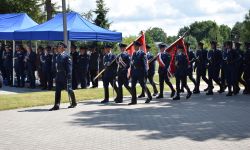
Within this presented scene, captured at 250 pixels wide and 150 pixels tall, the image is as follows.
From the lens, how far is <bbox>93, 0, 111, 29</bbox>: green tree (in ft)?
149

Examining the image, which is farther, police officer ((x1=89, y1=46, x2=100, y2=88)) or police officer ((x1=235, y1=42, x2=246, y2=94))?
Answer: police officer ((x1=89, y1=46, x2=100, y2=88))

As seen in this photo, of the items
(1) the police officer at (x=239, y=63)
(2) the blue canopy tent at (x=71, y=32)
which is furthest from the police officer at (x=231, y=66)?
(2) the blue canopy tent at (x=71, y=32)

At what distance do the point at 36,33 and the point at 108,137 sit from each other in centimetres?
1207

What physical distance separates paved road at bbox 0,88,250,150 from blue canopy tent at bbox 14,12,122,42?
6067 mm

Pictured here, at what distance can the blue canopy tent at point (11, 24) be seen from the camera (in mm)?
22717

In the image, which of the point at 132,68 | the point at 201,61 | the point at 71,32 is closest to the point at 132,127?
the point at 132,68

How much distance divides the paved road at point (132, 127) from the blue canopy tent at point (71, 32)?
6.07m

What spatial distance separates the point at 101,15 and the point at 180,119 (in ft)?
118

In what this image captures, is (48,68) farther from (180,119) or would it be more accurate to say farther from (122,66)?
(180,119)

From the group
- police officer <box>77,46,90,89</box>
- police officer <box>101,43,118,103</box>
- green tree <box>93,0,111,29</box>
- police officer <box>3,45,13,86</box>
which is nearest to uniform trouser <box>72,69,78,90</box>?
police officer <box>77,46,90,89</box>

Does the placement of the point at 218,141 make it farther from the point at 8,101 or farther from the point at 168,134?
the point at 8,101

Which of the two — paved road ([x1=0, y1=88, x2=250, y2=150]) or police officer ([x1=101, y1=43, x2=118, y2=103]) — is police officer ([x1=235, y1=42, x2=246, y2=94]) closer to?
paved road ([x1=0, y1=88, x2=250, y2=150])

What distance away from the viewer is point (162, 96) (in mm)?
15828

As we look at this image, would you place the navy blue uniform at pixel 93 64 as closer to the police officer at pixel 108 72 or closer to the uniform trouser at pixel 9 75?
the uniform trouser at pixel 9 75
